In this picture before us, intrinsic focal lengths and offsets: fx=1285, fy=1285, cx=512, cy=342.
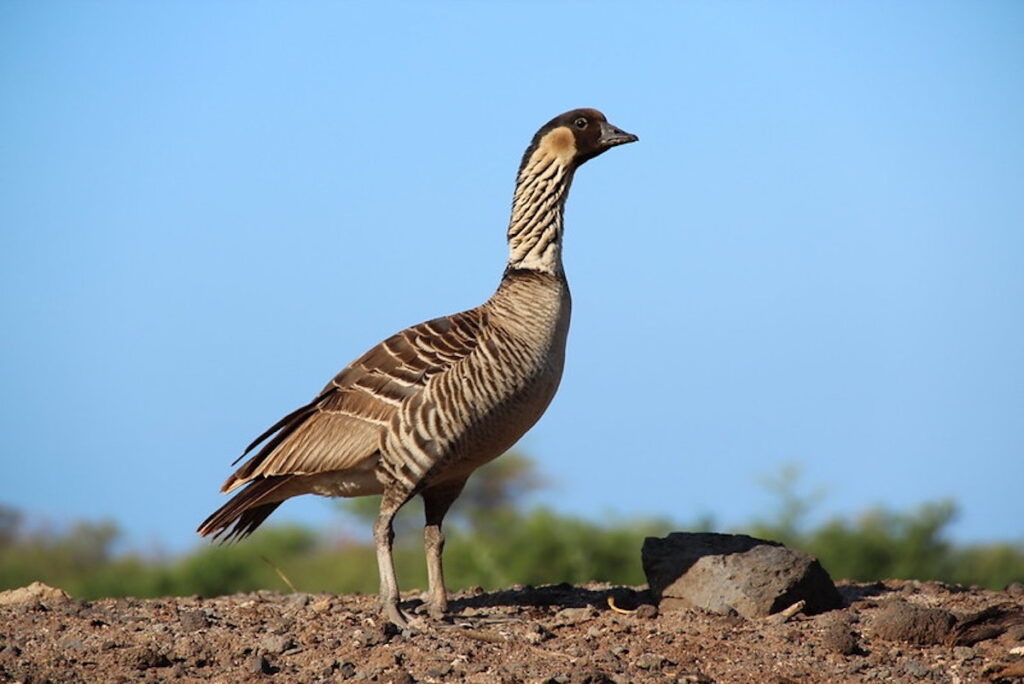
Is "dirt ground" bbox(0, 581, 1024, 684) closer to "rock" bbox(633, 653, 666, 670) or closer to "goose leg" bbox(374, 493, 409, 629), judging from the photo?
"rock" bbox(633, 653, 666, 670)

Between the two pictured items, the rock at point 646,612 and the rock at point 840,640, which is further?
the rock at point 646,612

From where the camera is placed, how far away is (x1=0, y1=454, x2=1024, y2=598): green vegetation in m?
18.2

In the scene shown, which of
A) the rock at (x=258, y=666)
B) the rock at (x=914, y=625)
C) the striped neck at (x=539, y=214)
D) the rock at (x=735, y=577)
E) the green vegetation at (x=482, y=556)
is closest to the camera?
the rock at (x=258, y=666)

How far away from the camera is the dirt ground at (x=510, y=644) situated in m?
7.64

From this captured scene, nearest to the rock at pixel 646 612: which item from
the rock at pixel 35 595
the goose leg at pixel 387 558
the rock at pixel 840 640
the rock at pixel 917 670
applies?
the rock at pixel 840 640

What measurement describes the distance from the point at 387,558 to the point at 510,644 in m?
1.25

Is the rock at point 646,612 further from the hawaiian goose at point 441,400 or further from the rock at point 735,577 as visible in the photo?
the hawaiian goose at point 441,400

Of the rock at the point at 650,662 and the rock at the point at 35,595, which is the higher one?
the rock at the point at 35,595

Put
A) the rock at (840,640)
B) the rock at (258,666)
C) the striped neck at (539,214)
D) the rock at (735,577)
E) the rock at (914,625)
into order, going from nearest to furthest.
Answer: the rock at (258,666) → the rock at (840,640) → the rock at (914,625) → the rock at (735,577) → the striped neck at (539,214)

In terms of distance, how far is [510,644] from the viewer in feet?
26.8

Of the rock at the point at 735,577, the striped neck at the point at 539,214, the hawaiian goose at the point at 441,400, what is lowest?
the rock at the point at 735,577

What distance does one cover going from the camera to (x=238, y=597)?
10.2 meters

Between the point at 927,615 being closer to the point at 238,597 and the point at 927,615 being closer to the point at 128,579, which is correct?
the point at 238,597

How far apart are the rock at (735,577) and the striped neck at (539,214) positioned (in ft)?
7.41
